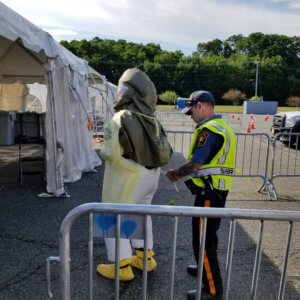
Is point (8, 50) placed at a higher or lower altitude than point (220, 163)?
higher

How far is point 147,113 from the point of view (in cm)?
343

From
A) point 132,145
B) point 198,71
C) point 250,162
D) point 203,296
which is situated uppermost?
point 198,71

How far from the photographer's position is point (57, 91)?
22.9ft

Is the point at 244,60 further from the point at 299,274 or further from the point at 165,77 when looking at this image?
the point at 299,274

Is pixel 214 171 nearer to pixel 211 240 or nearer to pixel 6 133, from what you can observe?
pixel 211 240

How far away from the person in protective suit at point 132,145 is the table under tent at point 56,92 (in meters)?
2.25

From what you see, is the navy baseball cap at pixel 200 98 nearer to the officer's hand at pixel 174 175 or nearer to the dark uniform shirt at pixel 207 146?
the dark uniform shirt at pixel 207 146

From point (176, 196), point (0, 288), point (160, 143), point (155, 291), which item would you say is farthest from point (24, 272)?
point (176, 196)

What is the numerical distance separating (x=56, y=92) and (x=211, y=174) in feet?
14.5

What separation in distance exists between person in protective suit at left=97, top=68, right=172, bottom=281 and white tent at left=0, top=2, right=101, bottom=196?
7.35 feet

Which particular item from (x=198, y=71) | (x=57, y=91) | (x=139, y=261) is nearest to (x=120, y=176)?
(x=139, y=261)

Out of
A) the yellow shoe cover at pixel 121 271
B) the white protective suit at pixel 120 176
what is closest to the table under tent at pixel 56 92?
the white protective suit at pixel 120 176

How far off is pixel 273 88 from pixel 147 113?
92226 mm

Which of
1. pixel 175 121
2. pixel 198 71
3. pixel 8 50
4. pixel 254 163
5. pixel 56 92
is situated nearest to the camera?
pixel 56 92
